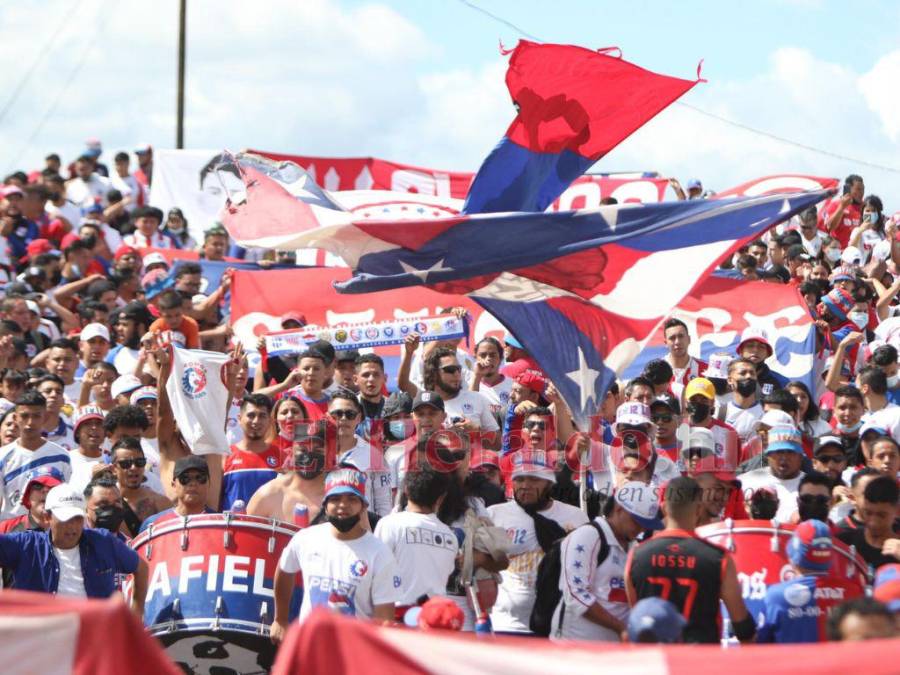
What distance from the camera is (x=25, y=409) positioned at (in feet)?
32.8

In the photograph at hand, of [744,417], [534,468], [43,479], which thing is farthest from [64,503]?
[744,417]

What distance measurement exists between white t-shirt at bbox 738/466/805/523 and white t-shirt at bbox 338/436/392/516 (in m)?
2.15

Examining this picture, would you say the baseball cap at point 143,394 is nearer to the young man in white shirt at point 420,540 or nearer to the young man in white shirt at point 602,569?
the young man in white shirt at point 420,540

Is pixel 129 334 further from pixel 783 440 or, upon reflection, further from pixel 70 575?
pixel 783 440

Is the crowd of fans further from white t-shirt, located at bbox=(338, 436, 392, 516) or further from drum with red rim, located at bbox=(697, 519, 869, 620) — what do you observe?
drum with red rim, located at bbox=(697, 519, 869, 620)

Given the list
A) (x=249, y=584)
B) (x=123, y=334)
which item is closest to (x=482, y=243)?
(x=249, y=584)

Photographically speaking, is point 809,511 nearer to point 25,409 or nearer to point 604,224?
point 604,224

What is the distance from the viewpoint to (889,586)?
6.27 meters

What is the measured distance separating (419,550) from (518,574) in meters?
0.74

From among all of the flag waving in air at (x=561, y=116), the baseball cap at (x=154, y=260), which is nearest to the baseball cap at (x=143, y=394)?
the flag waving in air at (x=561, y=116)

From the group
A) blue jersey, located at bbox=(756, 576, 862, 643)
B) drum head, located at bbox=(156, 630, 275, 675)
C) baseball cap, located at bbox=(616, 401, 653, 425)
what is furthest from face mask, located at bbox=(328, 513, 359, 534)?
baseball cap, located at bbox=(616, 401, 653, 425)

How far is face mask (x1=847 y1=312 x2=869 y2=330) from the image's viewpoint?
14.4m

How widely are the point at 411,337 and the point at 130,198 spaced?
906 cm

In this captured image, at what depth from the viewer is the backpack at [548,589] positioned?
308 inches
